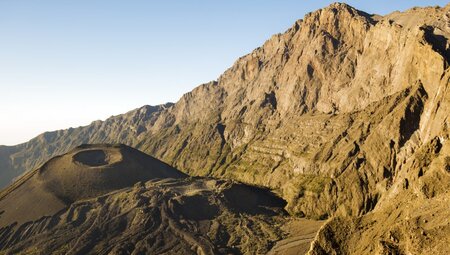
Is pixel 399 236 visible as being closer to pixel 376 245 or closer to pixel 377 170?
pixel 376 245

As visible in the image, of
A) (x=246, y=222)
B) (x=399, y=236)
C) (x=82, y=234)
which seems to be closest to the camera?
(x=399, y=236)

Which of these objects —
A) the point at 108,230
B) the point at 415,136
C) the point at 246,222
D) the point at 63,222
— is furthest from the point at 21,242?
the point at 415,136

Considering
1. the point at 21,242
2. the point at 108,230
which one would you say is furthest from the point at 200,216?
the point at 21,242

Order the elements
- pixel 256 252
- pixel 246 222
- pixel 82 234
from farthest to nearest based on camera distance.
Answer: pixel 246 222, pixel 82 234, pixel 256 252

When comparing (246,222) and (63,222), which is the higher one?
(63,222)

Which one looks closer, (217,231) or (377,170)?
(217,231)

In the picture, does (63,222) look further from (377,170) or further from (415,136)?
(415,136)

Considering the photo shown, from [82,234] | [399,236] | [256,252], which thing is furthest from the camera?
[82,234]

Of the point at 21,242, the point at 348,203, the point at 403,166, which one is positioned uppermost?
the point at 21,242

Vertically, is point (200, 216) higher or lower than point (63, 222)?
lower
